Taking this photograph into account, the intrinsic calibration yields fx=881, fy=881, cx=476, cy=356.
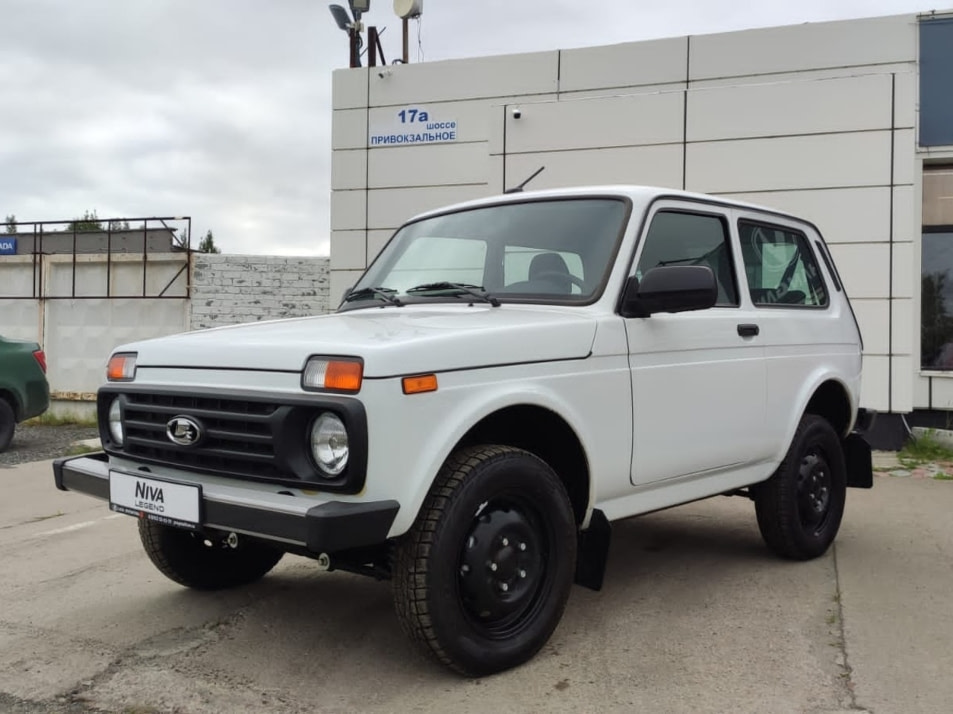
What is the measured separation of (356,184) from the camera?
1263 cm

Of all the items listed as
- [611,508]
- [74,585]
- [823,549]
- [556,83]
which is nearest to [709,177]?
[556,83]

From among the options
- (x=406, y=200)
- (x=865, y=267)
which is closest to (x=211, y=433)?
(x=865, y=267)

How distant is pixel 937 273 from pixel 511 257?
846 centimetres

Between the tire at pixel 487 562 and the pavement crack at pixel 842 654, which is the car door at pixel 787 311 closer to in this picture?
the pavement crack at pixel 842 654

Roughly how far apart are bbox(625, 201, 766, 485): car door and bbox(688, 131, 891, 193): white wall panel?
606 centimetres

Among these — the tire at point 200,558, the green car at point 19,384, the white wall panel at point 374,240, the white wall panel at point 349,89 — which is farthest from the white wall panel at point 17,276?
the tire at point 200,558

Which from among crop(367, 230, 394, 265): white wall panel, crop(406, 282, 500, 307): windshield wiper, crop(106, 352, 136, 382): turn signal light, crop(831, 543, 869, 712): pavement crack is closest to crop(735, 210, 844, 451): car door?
crop(831, 543, 869, 712): pavement crack

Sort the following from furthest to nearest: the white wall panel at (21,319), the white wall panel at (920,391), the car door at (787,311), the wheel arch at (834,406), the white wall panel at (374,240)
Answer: the white wall panel at (21,319) → the white wall panel at (374,240) → the white wall panel at (920,391) → the wheel arch at (834,406) → the car door at (787,311)

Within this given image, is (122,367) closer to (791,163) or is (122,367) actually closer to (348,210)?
(791,163)

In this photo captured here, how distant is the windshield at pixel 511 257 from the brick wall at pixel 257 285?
10958 mm

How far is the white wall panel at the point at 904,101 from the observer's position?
9410 millimetres

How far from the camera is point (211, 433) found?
119 inches

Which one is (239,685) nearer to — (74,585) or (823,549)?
(74,585)

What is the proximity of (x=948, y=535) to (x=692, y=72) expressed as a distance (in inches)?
287
